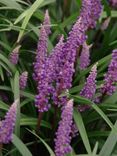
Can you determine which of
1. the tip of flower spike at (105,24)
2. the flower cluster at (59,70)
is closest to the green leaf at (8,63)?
the flower cluster at (59,70)

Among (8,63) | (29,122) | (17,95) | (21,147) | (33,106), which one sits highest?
(8,63)

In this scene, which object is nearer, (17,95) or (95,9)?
(17,95)

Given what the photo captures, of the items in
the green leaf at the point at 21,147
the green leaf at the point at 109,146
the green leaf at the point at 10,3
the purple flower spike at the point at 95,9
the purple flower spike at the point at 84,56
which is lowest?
the green leaf at the point at 109,146

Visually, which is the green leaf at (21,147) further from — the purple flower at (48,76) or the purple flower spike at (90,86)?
the purple flower spike at (90,86)

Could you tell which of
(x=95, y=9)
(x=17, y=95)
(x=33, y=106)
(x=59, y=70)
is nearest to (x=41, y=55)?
(x=59, y=70)

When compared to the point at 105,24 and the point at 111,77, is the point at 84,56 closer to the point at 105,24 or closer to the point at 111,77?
the point at 111,77
